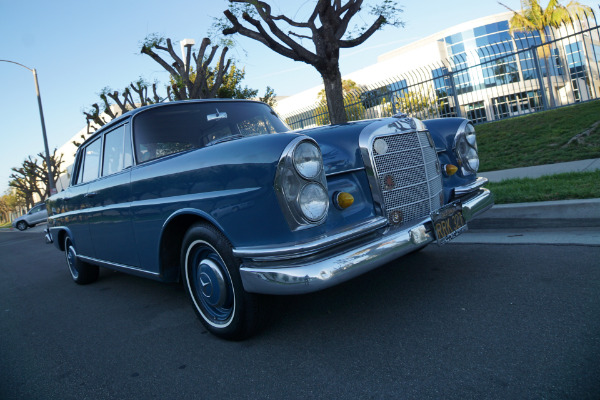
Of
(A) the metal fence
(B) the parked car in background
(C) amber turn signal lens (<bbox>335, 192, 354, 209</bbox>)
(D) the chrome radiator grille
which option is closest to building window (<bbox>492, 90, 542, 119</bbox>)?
(A) the metal fence

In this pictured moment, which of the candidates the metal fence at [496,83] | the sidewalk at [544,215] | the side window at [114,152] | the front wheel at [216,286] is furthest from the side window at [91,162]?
the metal fence at [496,83]

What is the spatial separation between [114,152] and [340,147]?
2.21 metres

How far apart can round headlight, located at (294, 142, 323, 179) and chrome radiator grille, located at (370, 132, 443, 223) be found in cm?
45

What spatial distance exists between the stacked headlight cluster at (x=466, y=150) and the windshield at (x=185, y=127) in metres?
1.55

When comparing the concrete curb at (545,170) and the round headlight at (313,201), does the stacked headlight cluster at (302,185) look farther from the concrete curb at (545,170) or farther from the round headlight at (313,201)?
the concrete curb at (545,170)

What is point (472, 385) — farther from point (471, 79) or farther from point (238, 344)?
point (471, 79)

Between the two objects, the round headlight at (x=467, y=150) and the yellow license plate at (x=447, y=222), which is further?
the round headlight at (x=467, y=150)

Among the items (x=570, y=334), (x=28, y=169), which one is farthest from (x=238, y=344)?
(x=28, y=169)

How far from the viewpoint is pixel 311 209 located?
2334 millimetres

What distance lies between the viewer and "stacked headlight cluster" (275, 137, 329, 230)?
229 centimetres

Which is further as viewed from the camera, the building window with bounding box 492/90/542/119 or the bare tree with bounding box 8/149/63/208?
the bare tree with bounding box 8/149/63/208

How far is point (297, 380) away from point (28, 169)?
55.9 metres

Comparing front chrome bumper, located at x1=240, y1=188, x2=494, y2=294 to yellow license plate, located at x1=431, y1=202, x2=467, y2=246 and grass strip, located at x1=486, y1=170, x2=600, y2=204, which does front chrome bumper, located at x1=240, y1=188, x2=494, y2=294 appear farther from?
grass strip, located at x1=486, y1=170, x2=600, y2=204

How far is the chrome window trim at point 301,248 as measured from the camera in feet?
7.35
